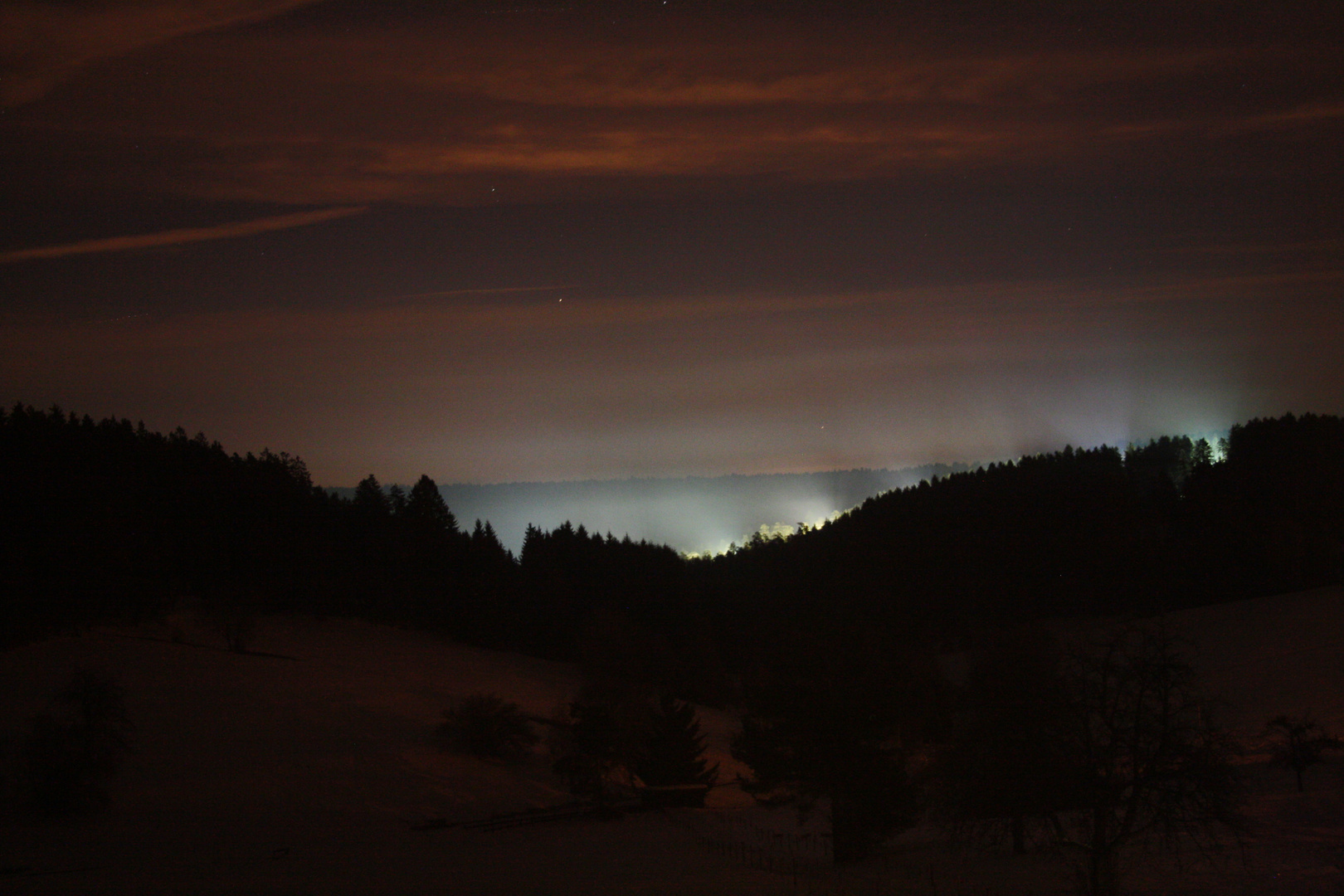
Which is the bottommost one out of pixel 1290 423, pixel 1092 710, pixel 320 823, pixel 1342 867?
pixel 320 823

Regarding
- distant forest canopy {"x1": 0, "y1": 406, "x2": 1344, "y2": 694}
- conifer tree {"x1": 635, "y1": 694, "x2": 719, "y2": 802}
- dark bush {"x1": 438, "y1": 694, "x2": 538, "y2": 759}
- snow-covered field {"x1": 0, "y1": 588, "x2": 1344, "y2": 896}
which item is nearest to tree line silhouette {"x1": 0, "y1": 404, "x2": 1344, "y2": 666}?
distant forest canopy {"x1": 0, "y1": 406, "x2": 1344, "y2": 694}

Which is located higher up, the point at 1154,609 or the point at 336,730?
the point at 1154,609

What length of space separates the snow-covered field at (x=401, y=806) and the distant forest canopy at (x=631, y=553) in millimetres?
5764

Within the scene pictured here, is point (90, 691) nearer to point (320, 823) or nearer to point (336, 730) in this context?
point (320, 823)

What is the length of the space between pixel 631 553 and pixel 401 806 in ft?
208

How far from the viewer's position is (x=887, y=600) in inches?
3260

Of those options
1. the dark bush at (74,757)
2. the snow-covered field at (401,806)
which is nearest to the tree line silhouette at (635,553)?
the snow-covered field at (401,806)

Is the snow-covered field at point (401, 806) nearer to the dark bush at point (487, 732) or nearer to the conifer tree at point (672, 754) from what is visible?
the dark bush at point (487, 732)

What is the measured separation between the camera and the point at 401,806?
3306cm

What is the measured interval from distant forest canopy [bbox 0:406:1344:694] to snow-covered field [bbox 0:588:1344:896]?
5.76 metres

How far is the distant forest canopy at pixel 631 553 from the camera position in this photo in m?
53.7

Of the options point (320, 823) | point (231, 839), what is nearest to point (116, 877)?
point (231, 839)

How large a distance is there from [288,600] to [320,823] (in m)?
45.3

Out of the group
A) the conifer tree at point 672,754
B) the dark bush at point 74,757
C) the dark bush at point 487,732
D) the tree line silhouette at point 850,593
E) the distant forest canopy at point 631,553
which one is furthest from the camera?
the distant forest canopy at point 631,553
